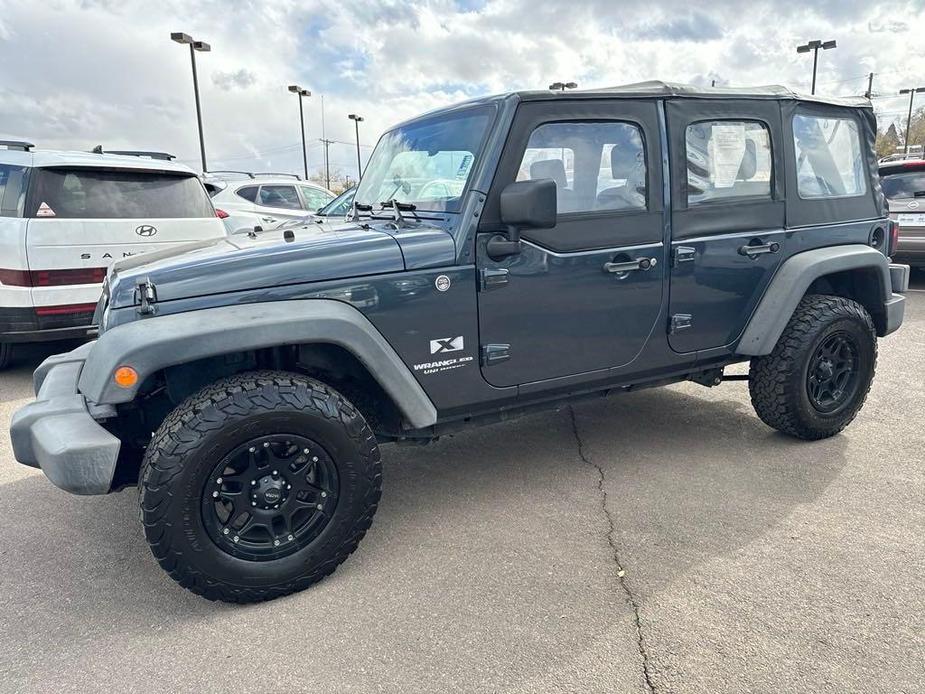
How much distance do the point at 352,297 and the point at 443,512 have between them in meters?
1.26

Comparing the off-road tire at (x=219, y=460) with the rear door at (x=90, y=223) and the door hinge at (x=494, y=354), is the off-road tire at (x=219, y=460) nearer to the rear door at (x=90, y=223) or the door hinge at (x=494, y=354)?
the door hinge at (x=494, y=354)

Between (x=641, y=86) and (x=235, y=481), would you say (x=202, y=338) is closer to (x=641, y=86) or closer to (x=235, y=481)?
(x=235, y=481)

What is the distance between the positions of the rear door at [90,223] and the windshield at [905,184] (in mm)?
8523

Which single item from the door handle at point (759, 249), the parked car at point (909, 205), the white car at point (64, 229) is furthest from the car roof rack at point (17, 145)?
the parked car at point (909, 205)

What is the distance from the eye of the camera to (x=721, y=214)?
11.4 feet

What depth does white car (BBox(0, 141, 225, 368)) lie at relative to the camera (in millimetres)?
4898

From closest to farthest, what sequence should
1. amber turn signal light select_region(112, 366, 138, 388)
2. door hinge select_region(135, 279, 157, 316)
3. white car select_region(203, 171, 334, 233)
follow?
amber turn signal light select_region(112, 366, 138, 388) < door hinge select_region(135, 279, 157, 316) < white car select_region(203, 171, 334, 233)

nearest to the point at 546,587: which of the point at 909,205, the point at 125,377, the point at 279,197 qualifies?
the point at 125,377

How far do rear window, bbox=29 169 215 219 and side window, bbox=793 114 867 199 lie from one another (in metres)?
4.73

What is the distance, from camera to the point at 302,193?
10.5 meters

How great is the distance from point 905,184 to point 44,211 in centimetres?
974

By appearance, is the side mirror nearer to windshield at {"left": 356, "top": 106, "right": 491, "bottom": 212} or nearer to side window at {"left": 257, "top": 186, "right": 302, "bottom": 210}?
windshield at {"left": 356, "top": 106, "right": 491, "bottom": 212}

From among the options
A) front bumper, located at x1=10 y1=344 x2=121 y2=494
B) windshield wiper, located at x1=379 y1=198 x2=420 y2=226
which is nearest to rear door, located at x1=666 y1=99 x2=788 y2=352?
windshield wiper, located at x1=379 y1=198 x2=420 y2=226

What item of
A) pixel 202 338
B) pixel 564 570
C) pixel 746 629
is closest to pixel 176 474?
pixel 202 338
